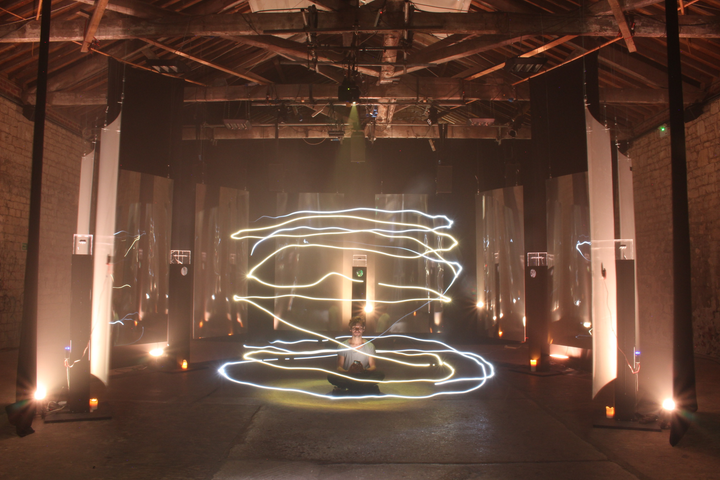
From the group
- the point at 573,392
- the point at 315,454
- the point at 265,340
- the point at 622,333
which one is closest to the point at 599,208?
the point at 622,333

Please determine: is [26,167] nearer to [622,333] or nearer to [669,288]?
[622,333]

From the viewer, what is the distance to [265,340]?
8.70 meters

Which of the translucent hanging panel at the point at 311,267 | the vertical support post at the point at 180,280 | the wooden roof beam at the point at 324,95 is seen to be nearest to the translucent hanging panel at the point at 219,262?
the translucent hanging panel at the point at 311,267

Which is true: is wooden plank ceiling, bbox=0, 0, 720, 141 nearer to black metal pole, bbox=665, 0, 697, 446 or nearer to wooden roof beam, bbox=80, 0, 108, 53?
wooden roof beam, bbox=80, 0, 108, 53

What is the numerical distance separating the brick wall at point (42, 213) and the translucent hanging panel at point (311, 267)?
3.81 m

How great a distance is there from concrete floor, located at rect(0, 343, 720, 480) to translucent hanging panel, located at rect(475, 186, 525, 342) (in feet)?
11.7

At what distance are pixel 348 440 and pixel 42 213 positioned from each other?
277 inches

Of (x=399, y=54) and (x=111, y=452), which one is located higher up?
(x=399, y=54)

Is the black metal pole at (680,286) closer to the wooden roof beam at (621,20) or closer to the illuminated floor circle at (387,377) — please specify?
the wooden roof beam at (621,20)

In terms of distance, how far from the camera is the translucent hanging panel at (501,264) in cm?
853

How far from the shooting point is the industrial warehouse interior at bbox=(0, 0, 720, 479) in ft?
11.6

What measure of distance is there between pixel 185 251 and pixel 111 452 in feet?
10.2

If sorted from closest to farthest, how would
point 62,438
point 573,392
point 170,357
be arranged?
point 62,438
point 573,392
point 170,357

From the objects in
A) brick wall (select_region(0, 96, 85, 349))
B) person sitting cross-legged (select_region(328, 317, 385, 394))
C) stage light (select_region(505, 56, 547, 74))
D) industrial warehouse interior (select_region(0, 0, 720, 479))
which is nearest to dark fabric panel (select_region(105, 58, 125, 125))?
industrial warehouse interior (select_region(0, 0, 720, 479))
